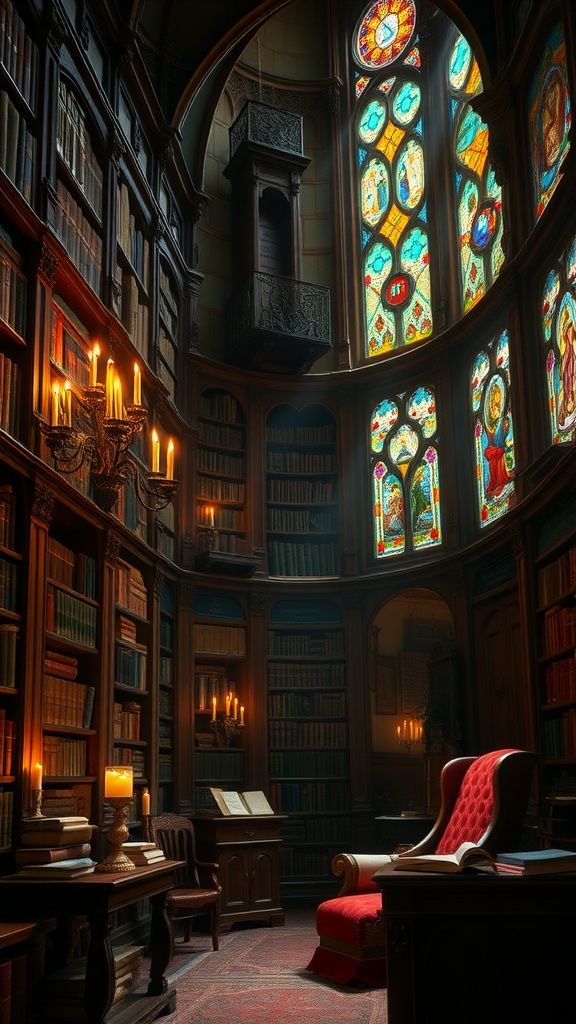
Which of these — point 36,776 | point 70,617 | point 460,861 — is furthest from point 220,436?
point 460,861

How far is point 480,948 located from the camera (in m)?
3.65

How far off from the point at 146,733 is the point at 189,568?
6.29ft

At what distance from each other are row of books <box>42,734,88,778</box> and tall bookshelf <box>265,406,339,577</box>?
4111mm

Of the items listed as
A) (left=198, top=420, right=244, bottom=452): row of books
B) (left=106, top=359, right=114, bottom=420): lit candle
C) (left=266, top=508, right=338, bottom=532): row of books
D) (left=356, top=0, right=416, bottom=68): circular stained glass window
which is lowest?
(left=106, top=359, right=114, bottom=420): lit candle

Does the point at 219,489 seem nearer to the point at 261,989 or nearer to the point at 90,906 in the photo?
the point at 261,989

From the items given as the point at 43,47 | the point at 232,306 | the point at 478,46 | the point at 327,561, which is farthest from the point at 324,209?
the point at 43,47

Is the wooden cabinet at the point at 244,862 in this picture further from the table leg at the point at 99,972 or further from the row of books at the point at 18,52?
the row of books at the point at 18,52

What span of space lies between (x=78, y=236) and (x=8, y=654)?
2922 mm

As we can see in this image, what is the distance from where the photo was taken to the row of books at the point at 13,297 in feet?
17.3

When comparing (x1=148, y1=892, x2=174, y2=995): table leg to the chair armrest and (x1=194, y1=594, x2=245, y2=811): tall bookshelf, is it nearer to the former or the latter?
the chair armrest

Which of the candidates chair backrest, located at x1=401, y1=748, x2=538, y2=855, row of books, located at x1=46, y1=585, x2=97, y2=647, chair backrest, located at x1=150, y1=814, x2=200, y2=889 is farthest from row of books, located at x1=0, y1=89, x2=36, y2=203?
chair backrest, located at x1=150, y1=814, x2=200, y2=889

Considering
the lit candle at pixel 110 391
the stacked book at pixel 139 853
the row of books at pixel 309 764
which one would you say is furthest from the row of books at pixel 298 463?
the lit candle at pixel 110 391

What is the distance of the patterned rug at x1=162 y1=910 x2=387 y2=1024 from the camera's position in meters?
4.86

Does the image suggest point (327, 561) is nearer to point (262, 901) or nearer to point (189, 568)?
point (189, 568)
